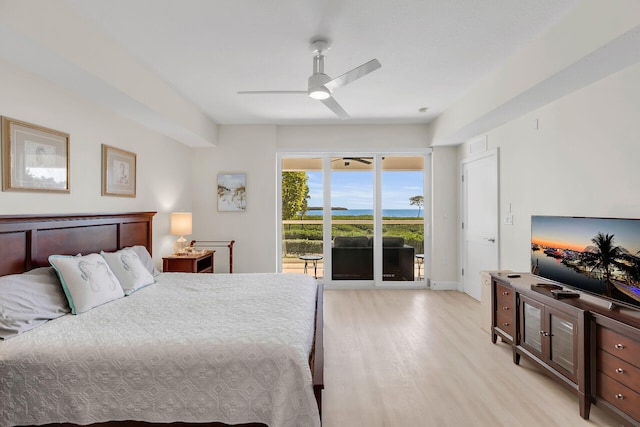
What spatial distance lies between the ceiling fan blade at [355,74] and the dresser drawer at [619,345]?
2.20 meters

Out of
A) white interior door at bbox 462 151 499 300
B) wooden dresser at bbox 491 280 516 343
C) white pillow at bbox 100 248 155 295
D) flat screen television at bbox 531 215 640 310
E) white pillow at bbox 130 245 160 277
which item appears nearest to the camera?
flat screen television at bbox 531 215 640 310

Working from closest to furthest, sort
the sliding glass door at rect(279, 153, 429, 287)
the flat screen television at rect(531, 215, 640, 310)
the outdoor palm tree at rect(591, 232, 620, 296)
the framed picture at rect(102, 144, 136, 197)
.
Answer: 1. the flat screen television at rect(531, 215, 640, 310)
2. the outdoor palm tree at rect(591, 232, 620, 296)
3. the framed picture at rect(102, 144, 136, 197)
4. the sliding glass door at rect(279, 153, 429, 287)

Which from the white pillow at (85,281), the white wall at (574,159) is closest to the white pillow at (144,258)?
the white pillow at (85,281)

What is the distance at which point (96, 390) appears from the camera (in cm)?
165

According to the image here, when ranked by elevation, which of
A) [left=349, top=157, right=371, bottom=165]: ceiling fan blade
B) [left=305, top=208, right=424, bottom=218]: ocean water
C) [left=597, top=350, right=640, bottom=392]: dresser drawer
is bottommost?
[left=597, top=350, right=640, bottom=392]: dresser drawer

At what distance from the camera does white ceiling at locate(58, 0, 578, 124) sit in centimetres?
221

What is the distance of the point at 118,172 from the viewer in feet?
11.4

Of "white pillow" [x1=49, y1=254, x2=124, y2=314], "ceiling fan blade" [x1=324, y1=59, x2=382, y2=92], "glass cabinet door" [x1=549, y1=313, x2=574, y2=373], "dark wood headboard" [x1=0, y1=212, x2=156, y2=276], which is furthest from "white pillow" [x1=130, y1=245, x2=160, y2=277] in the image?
"glass cabinet door" [x1=549, y1=313, x2=574, y2=373]

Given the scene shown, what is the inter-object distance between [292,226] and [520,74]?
3764 mm

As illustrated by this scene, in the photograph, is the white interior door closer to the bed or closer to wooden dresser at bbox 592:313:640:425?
wooden dresser at bbox 592:313:640:425

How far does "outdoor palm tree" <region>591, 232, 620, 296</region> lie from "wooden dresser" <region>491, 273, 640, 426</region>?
0.22 metres

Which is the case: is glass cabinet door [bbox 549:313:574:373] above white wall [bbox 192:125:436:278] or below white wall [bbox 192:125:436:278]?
below

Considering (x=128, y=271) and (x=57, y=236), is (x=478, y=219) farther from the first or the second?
(x=57, y=236)

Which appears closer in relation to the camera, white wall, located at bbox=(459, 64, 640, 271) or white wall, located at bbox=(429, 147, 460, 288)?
white wall, located at bbox=(459, 64, 640, 271)
